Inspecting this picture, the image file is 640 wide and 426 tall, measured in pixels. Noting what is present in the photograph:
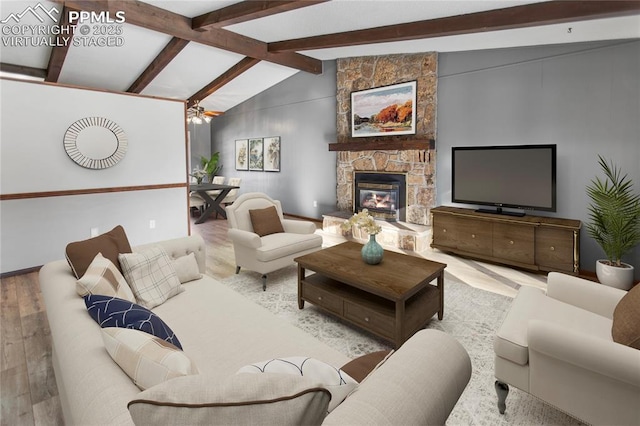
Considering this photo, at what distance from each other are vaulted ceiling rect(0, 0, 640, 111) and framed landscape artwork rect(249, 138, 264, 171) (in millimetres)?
1846

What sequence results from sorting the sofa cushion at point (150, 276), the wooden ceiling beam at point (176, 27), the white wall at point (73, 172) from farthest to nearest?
the white wall at point (73, 172)
the wooden ceiling beam at point (176, 27)
the sofa cushion at point (150, 276)

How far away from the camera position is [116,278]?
1836mm

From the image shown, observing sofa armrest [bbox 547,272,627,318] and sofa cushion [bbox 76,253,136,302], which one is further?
sofa armrest [bbox 547,272,627,318]

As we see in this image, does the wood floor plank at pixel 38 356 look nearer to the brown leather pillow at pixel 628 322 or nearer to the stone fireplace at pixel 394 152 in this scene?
the brown leather pillow at pixel 628 322

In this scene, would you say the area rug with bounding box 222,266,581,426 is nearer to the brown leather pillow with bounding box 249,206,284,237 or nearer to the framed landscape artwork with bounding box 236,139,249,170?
the brown leather pillow with bounding box 249,206,284,237

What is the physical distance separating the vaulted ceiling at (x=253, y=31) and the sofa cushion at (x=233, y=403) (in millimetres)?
3284

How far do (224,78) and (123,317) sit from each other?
243 inches

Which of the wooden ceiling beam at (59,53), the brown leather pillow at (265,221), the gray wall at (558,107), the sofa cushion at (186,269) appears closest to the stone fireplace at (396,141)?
the gray wall at (558,107)

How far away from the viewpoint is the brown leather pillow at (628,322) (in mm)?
1449

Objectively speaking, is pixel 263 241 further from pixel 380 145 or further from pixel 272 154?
pixel 272 154

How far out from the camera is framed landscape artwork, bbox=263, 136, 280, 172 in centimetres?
758

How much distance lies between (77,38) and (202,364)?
197 inches

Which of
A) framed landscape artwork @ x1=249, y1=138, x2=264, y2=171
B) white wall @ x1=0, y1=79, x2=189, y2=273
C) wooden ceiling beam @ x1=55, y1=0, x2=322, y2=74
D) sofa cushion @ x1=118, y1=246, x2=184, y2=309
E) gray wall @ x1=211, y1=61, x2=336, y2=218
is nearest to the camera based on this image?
sofa cushion @ x1=118, y1=246, x2=184, y2=309

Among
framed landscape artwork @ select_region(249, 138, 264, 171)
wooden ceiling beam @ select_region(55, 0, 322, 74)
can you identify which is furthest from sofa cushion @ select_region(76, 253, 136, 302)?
framed landscape artwork @ select_region(249, 138, 264, 171)
